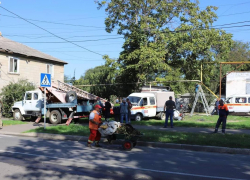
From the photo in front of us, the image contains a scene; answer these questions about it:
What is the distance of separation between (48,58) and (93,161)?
25.0 metres

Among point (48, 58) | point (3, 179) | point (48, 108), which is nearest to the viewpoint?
point (3, 179)

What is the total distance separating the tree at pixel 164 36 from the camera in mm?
27453

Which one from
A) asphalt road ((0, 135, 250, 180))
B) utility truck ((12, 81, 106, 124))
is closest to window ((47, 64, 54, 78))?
utility truck ((12, 81, 106, 124))

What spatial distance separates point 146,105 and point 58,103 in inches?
245

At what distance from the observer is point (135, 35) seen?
2800 centimetres

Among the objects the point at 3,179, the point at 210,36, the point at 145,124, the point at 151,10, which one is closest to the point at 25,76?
the point at 151,10

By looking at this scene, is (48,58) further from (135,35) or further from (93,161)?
(93,161)

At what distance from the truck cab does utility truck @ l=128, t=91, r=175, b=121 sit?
20.7 feet

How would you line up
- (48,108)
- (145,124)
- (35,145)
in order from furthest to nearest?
1. (48,108)
2. (145,124)
3. (35,145)

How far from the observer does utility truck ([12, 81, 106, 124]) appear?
19312 millimetres

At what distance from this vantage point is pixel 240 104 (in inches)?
1137

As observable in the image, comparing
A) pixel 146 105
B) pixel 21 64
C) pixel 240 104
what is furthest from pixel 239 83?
pixel 21 64

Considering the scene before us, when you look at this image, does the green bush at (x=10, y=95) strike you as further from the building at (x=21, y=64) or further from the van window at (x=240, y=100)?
the van window at (x=240, y=100)

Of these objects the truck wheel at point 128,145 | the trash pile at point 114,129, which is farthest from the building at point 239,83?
the truck wheel at point 128,145
